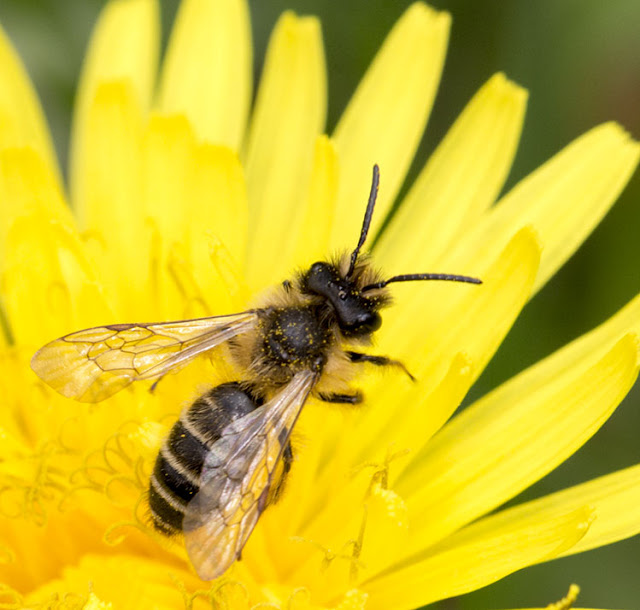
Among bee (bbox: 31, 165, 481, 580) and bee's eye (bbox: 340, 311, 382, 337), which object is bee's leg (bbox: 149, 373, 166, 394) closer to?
bee (bbox: 31, 165, 481, 580)

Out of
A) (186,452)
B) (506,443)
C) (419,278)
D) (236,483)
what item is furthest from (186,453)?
(506,443)

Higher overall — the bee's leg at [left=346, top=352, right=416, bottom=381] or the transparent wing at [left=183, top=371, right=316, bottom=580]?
the bee's leg at [left=346, top=352, right=416, bottom=381]

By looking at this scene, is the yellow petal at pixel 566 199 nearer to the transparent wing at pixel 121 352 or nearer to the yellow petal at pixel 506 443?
the yellow petal at pixel 506 443

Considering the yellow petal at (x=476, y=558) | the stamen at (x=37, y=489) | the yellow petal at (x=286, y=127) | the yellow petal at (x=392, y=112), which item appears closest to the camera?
the yellow petal at (x=476, y=558)

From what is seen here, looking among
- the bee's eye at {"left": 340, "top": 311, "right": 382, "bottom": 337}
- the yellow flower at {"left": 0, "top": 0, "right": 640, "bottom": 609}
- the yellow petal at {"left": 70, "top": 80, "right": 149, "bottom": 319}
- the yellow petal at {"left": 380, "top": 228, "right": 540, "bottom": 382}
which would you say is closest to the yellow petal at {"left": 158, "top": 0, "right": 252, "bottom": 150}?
the yellow flower at {"left": 0, "top": 0, "right": 640, "bottom": 609}

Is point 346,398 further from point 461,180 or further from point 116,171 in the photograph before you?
point 116,171

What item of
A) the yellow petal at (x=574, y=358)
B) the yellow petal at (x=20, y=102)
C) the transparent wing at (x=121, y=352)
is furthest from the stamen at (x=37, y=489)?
the yellow petal at (x=574, y=358)

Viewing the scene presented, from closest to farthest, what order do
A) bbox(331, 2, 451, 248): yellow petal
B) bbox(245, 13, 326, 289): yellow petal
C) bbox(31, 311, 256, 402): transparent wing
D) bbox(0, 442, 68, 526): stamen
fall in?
bbox(31, 311, 256, 402): transparent wing
bbox(0, 442, 68, 526): stamen
bbox(331, 2, 451, 248): yellow petal
bbox(245, 13, 326, 289): yellow petal
